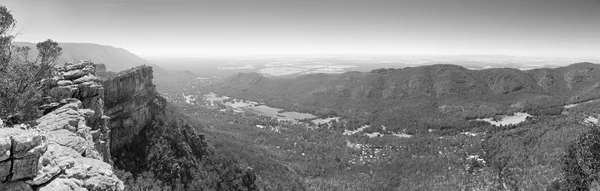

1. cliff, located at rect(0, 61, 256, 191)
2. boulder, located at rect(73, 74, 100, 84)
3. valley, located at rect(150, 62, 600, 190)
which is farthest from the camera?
valley, located at rect(150, 62, 600, 190)

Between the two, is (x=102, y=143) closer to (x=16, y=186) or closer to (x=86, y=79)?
(x=86, y=79)

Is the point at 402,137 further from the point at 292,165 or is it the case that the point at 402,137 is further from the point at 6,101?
the point at 6,101

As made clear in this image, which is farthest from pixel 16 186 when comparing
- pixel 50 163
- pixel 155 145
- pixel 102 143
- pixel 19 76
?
pixel 155 145

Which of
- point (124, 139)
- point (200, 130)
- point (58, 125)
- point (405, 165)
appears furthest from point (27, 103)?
point (405, 165)

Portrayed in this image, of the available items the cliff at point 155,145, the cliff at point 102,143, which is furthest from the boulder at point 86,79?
the cliff at point 155,145

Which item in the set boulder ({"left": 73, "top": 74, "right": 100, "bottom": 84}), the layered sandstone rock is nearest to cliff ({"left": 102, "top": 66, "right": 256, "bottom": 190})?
boulder ({"left": 73, "top": 74, "right": 100, "bottom": 84})

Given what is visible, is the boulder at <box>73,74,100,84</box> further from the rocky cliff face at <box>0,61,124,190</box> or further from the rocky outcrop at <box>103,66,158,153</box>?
the rocky outcrop at <box>103,66,158,153</box>

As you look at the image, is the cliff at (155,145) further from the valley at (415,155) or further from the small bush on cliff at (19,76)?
the small bush on cliff at (19,76)
